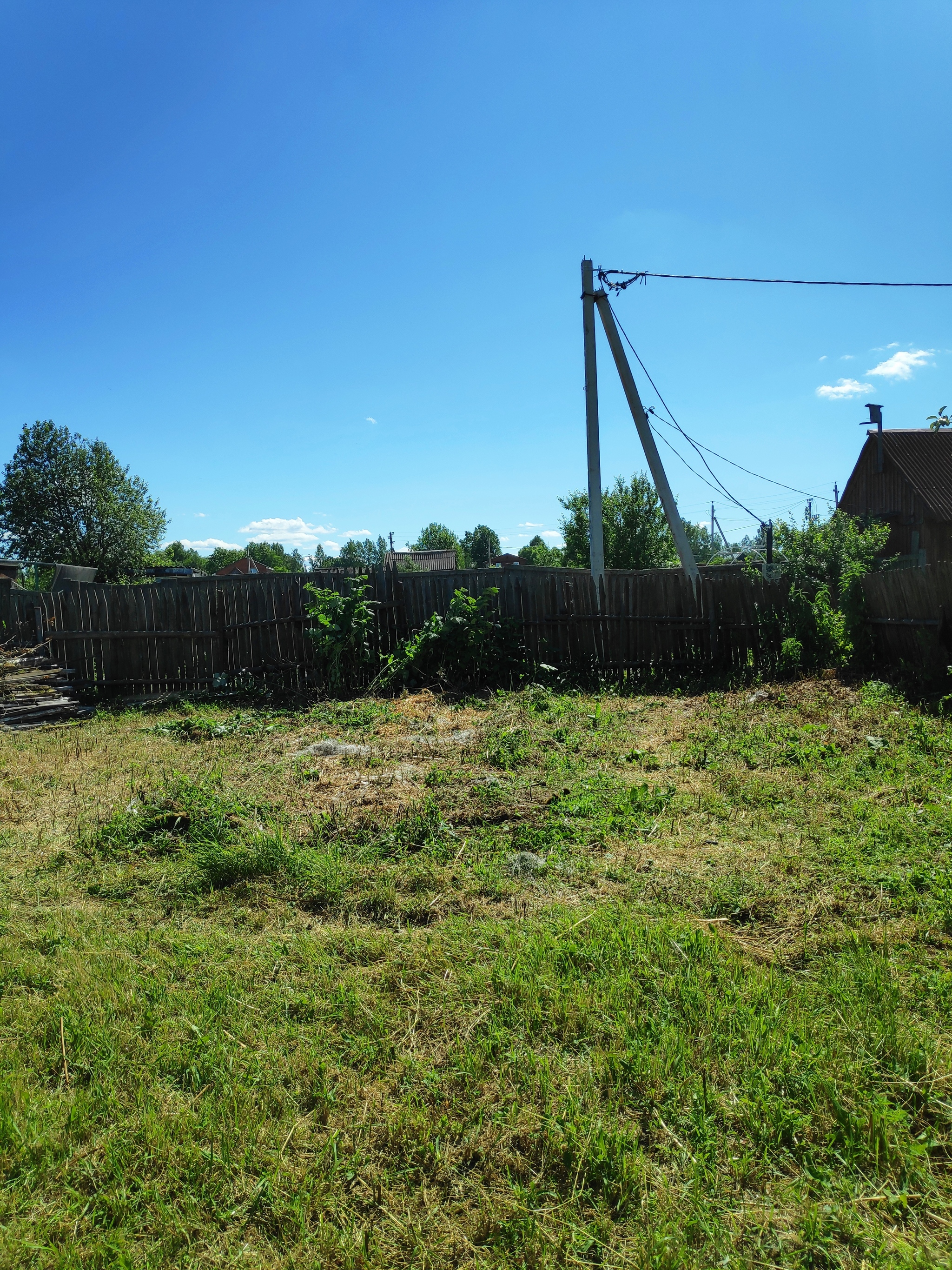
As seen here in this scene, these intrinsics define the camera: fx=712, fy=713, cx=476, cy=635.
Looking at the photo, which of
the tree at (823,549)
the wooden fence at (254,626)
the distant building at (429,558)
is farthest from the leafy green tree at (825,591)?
A: the distant building at (429,558)

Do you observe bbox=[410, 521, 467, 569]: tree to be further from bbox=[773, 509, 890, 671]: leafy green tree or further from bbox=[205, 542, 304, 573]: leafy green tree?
bbox=[773, 509, 890, 671]: leafy green tree

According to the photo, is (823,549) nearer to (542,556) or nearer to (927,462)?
(927,462)

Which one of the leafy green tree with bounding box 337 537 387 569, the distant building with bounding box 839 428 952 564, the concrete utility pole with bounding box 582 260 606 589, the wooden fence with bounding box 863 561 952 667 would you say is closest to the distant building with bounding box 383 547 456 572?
the leafy green tree with bounding box 337 537 387 569

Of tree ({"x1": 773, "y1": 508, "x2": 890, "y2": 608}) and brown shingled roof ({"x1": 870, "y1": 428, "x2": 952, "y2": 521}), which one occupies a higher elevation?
brown shingled roof ({"x1": 870, "y1": 428, "x2": 952, "y2": 521})

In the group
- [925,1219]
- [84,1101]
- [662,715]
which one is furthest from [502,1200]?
[662,715]

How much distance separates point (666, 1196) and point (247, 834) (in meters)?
3.22

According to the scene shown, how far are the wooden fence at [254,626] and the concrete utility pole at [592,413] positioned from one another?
86 cm

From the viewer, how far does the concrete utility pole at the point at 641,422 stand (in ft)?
35.8

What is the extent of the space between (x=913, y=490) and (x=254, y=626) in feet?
72.0

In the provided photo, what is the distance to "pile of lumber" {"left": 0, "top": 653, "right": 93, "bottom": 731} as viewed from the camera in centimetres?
888

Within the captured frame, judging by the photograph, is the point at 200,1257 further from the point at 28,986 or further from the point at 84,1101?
the point at 28,986

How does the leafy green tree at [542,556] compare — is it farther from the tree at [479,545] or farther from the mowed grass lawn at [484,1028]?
the mowed grass lawn at [484,1028]

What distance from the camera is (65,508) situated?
4034cm

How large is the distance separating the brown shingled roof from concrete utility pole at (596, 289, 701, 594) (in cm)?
1609
